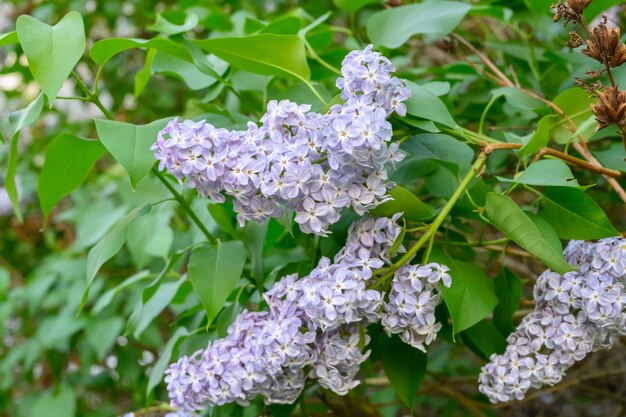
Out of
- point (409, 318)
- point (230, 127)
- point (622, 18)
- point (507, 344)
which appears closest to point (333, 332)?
point (409, 318)

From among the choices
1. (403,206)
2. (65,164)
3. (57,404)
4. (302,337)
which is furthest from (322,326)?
(57,404)

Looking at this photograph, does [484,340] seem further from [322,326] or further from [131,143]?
[131,143]

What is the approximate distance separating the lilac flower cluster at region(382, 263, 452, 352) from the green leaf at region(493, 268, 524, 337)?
0.50 ft

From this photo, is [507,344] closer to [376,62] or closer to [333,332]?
[333,332]

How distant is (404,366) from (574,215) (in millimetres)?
249

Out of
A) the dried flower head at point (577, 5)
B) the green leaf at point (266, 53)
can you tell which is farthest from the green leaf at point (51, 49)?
the dried flower head at point (577, 5)

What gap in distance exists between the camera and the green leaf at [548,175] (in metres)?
0.71

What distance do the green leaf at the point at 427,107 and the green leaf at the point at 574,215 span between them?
0.13m

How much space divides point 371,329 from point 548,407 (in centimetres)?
102

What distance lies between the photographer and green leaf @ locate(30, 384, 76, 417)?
1.72 meters

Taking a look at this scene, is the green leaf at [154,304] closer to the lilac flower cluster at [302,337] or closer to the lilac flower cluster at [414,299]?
the lilac flower cluster at [302,337]

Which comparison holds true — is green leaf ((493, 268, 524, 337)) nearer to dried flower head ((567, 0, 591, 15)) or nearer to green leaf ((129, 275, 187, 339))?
dried flower head ((567, 0, 591, 15))

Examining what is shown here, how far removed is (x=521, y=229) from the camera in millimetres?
706

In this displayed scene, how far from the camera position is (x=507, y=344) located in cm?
84
